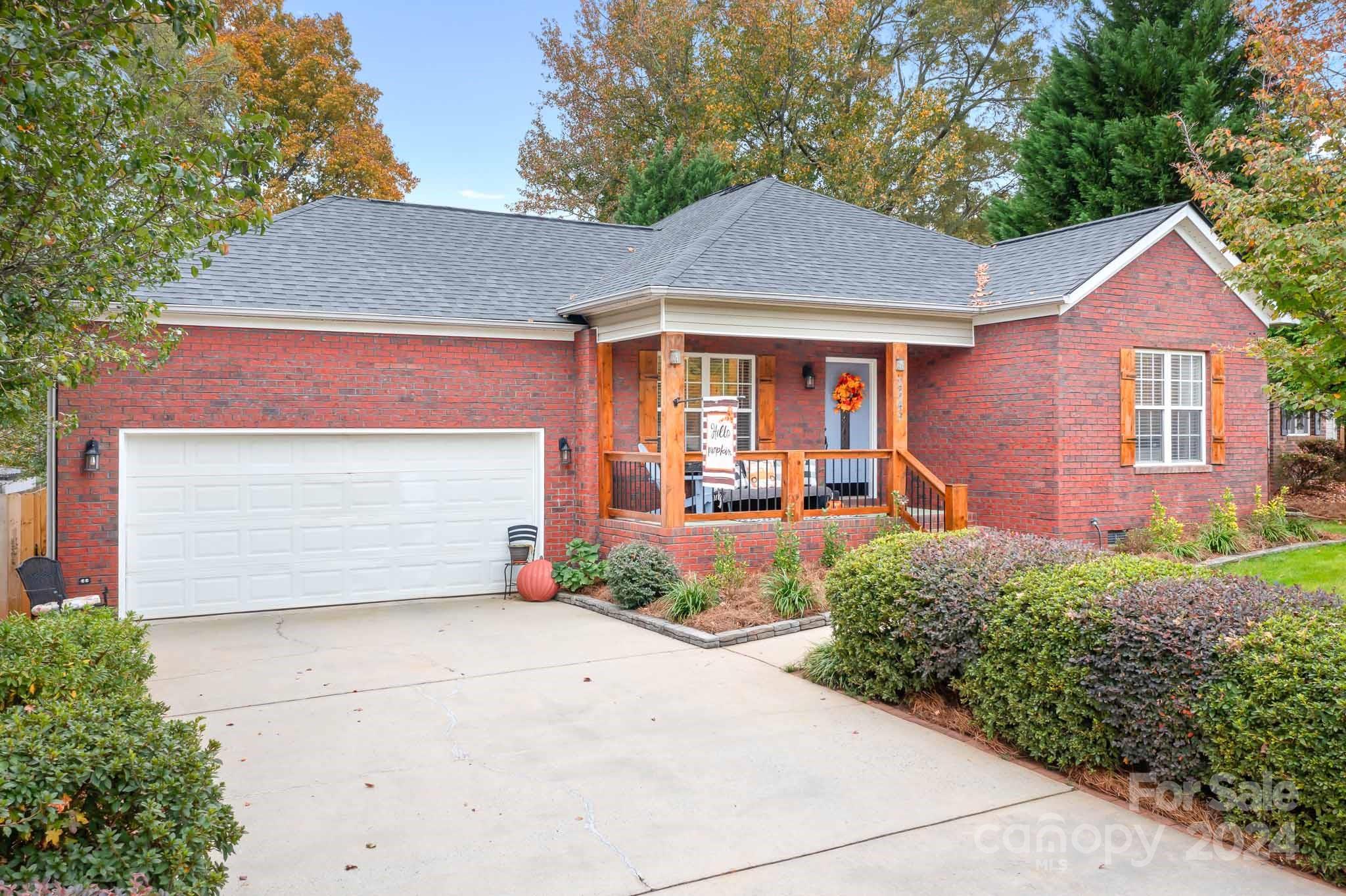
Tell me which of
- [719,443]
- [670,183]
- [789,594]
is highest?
[670,183]

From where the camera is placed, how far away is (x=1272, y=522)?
1244cm

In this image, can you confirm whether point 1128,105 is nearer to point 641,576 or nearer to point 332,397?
point 641,576

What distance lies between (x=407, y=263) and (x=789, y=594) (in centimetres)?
695

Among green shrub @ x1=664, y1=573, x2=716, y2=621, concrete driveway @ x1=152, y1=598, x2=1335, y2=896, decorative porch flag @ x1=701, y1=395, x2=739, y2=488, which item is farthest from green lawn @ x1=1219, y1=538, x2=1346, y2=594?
concrete driveway @ x1=152, y1=598, x2=1335, y2=896

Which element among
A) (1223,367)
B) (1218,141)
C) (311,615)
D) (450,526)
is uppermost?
(1218,141)

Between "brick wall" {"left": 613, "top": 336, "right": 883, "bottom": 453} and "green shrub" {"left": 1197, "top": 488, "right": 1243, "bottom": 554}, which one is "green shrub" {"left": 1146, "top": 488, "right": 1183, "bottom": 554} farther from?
"brick wall" {"left": 613, "top": 336, "right": 883, "bottom": 453}

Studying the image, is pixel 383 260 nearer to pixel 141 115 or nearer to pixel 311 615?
pixel 311 615

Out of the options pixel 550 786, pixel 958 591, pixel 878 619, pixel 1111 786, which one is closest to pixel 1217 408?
pixel 878 619

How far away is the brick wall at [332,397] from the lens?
9.98m

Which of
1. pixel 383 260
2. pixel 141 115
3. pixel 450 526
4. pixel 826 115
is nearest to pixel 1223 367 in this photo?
pixel 450 526

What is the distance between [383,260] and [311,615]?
15.9 ft

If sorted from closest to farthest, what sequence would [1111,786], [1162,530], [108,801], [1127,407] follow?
[108,801], [1111,786], [1162,530], [1127,407]

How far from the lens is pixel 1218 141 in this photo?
7441 millimetres

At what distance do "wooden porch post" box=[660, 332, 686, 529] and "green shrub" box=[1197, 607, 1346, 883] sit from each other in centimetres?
682
